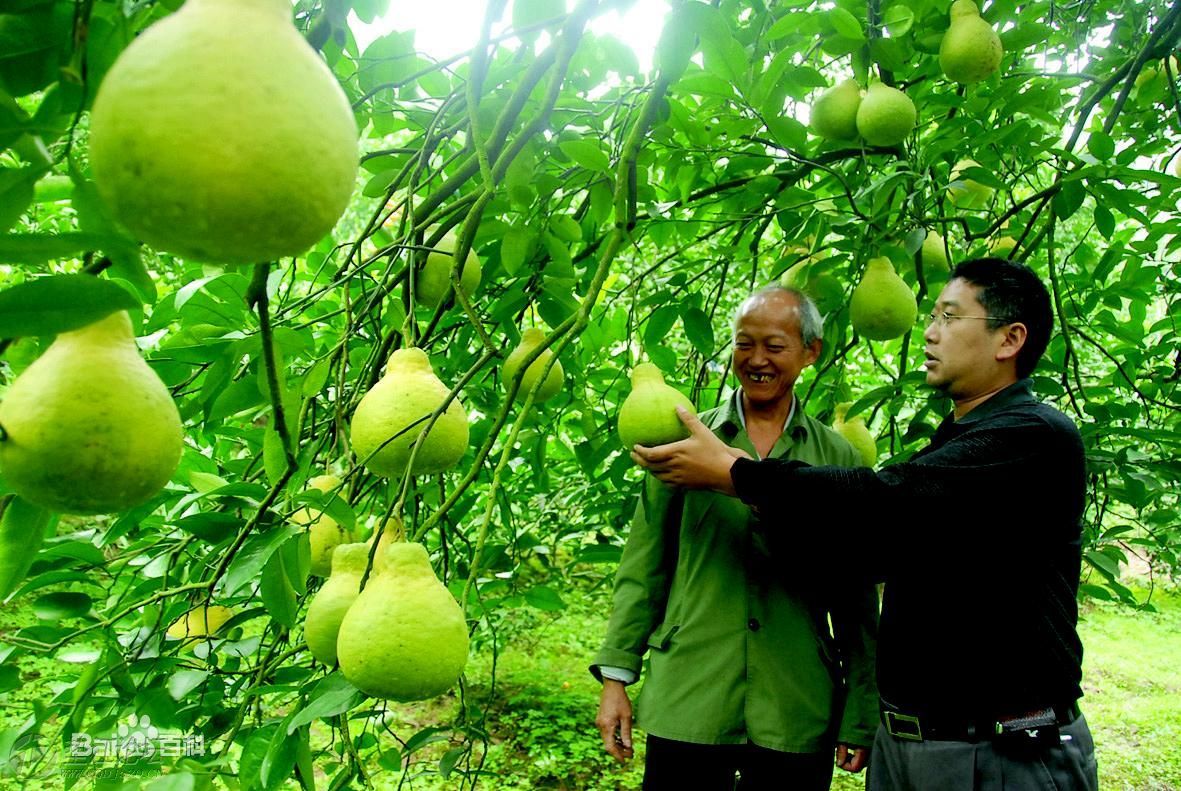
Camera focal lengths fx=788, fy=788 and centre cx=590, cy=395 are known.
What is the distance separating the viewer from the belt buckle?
1747 mm

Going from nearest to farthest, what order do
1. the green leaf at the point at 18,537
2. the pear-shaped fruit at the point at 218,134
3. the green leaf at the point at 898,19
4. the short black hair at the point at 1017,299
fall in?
the pear-shaped fruit at the point at 218,134 < the green leaf at the point at 18,537 < the green leaf at the point at 898,19 < the short black hair at the point at 1017,299

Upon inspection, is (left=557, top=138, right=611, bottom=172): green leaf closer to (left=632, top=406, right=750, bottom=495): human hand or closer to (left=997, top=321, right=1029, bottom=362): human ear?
(left=632, top=406, right=750, bottom=495): human hand

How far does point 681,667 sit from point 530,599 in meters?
0.52

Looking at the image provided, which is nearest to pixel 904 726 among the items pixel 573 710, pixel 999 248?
pixel 999 248

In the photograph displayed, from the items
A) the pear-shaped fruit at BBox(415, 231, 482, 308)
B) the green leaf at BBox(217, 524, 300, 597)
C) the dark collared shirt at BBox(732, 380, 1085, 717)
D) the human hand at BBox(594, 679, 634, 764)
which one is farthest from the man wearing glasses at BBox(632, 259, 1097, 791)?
the green leaf at BBox(217, 524, 300, 597)

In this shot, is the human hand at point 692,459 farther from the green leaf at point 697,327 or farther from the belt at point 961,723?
the belt at point 961,723

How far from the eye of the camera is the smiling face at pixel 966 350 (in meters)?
1.85

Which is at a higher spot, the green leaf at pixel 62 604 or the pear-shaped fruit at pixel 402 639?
the pear-shaped fruit at pixel 402 639

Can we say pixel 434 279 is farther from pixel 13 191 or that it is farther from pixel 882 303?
pixel 882 303

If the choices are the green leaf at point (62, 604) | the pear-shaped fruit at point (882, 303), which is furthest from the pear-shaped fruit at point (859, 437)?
the green leaf at point (62, 604)

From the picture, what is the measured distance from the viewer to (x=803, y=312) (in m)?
2.16

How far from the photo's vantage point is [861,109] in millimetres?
1691

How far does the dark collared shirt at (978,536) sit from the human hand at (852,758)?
360 millimetres

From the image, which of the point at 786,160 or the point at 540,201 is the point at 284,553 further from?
the point at 786,160
